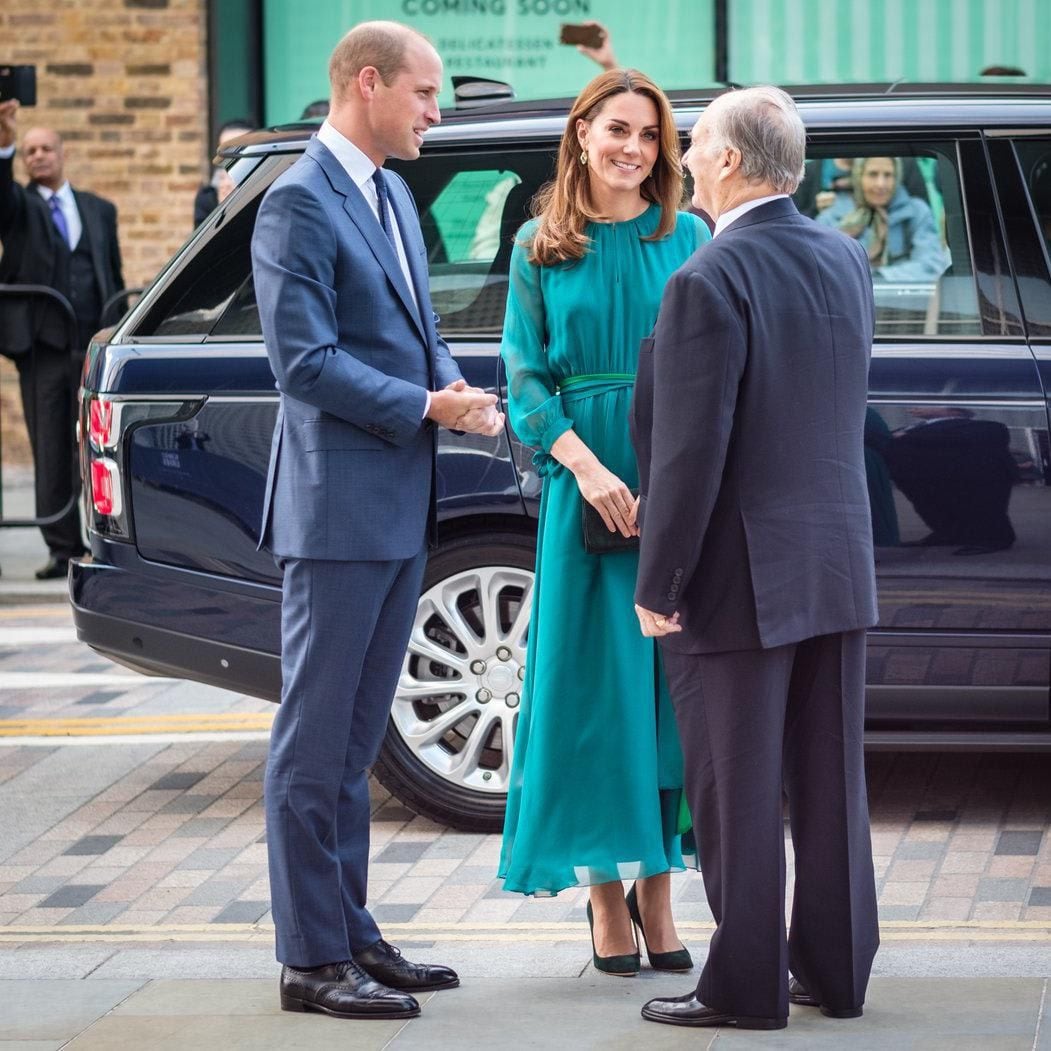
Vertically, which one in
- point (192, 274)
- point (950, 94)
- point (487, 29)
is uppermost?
point (487, 29)

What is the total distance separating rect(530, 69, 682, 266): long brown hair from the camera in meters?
4.37

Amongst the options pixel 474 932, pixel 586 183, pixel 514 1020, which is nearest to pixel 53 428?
pixel 474 932

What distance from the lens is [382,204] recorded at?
4.25m

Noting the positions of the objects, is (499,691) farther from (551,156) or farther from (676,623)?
(676,623)

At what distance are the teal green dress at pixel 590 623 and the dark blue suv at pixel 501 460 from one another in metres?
1.06

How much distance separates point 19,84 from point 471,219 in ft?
18.2

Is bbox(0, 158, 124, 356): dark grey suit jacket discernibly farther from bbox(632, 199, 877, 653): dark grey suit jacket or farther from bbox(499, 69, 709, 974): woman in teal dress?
bbox(632, 199, 877, 653): dark grey suit jacket

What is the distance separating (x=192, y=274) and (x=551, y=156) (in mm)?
1023

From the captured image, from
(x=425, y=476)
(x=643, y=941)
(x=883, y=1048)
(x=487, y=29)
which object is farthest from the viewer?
(x=487, y=29)

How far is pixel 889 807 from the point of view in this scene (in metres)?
5.89

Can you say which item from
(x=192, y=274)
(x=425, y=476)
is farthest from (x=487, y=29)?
(x=425, y=476)

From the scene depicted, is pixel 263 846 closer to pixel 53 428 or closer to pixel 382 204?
pixel 382 204

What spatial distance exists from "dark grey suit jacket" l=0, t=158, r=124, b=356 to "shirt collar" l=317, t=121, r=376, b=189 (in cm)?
649

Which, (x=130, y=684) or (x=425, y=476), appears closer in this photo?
(x=425, y=476)
